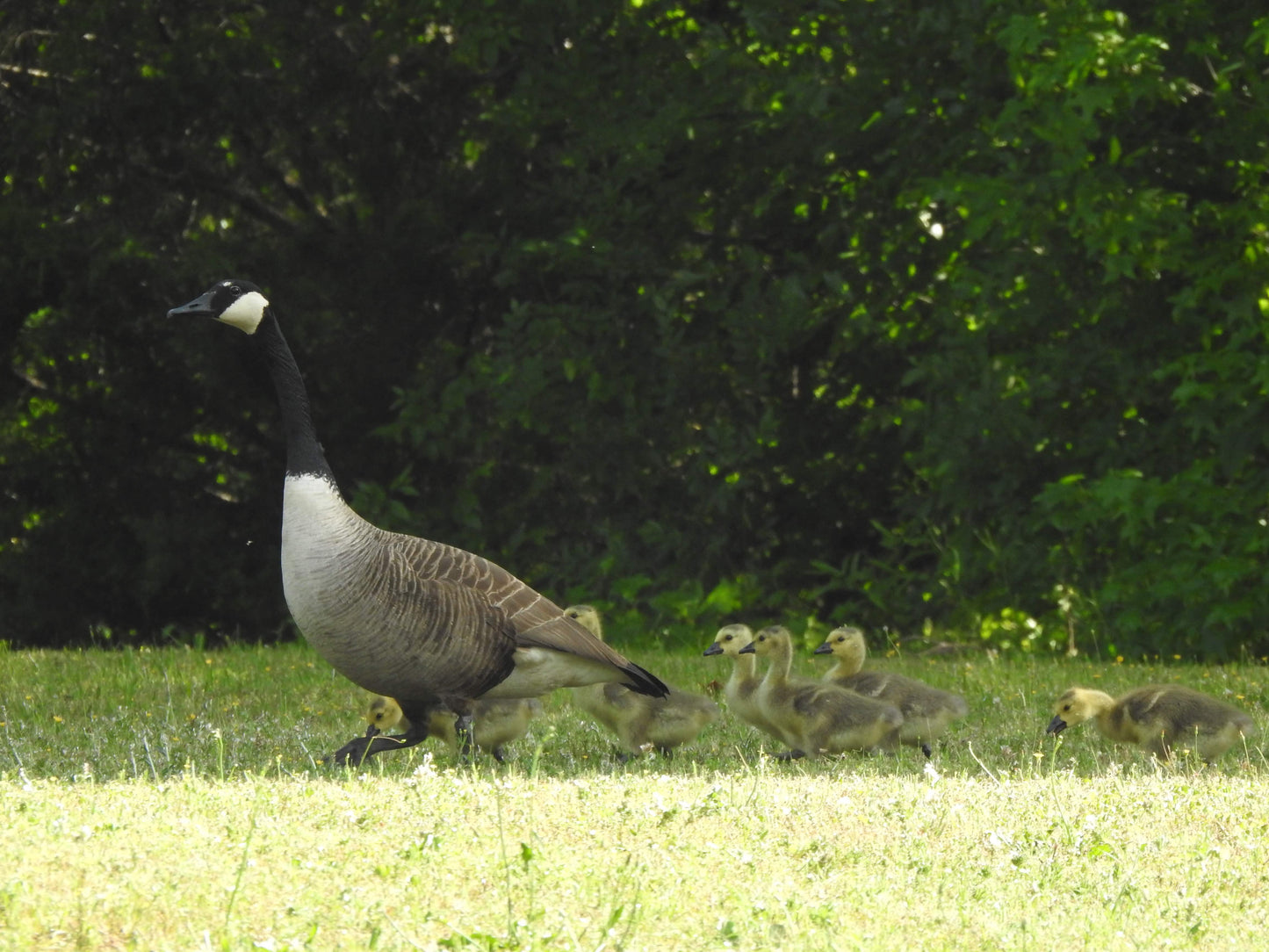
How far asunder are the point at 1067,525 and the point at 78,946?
10.5m

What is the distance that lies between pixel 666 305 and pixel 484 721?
792cm

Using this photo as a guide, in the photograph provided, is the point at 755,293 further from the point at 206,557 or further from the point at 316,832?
the point at 316,832

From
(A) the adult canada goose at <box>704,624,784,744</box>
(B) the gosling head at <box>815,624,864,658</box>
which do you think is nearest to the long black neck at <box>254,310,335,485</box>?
(A) the adult canada goose at <box>704,624,784,744</box>

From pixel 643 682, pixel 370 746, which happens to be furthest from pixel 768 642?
pixel 370 746

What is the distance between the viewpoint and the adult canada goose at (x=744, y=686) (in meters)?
8.16

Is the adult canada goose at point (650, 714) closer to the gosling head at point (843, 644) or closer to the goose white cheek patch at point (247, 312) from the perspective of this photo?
the gosling head at point (843, 644)

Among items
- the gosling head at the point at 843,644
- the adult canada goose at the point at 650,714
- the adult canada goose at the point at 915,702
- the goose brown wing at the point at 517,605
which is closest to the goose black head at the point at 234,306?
the goose brown wing at the point at 517,605

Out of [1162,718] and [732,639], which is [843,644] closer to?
[732,639]

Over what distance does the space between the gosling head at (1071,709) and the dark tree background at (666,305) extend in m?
5.12

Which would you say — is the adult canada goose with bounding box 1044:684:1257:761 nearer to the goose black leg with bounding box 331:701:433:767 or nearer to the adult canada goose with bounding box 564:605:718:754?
the adult canada goose with bounding box 564:605:718:754

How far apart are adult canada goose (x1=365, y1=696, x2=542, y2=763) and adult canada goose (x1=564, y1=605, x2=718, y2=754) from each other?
0.36 meters

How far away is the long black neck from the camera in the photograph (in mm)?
7270

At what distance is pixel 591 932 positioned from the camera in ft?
14.0

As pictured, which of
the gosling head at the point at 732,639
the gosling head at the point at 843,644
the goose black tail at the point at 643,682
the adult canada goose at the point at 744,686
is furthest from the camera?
the gosling head at the point at 843,644
